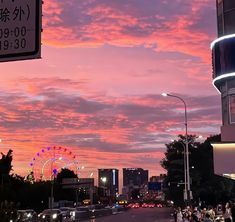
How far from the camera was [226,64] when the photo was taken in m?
34.2

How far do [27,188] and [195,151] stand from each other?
34.3 metres

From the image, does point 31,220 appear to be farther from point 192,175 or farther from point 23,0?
point 192,175

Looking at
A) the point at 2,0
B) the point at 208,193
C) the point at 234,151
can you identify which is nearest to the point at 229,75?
the point at 234,151

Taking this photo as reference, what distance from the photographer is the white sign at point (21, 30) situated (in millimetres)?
4797

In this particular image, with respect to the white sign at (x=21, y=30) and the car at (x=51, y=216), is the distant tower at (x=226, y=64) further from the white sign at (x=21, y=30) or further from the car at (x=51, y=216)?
the white sign at (x=21, y=30)

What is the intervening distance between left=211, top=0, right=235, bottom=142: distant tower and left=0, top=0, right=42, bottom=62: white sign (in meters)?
29.9

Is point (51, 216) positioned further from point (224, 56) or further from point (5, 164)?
point (5, 164)

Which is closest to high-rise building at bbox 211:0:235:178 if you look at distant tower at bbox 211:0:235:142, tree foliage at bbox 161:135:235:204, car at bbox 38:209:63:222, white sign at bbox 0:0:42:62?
distant tower at bbox 211:0:235:142

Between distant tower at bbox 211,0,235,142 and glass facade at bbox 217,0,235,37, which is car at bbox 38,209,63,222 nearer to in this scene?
distant tower at bbox 211,0,235,142

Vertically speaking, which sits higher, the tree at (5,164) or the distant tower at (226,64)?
the distant tower at (226,64)

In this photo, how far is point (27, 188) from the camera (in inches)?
4021

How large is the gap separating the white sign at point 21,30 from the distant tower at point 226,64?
29.9 m

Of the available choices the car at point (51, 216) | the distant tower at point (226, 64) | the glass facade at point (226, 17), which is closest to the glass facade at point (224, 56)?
the distant tower at point (226, 64)

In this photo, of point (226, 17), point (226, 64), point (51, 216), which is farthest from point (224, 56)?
point (51, 216)
